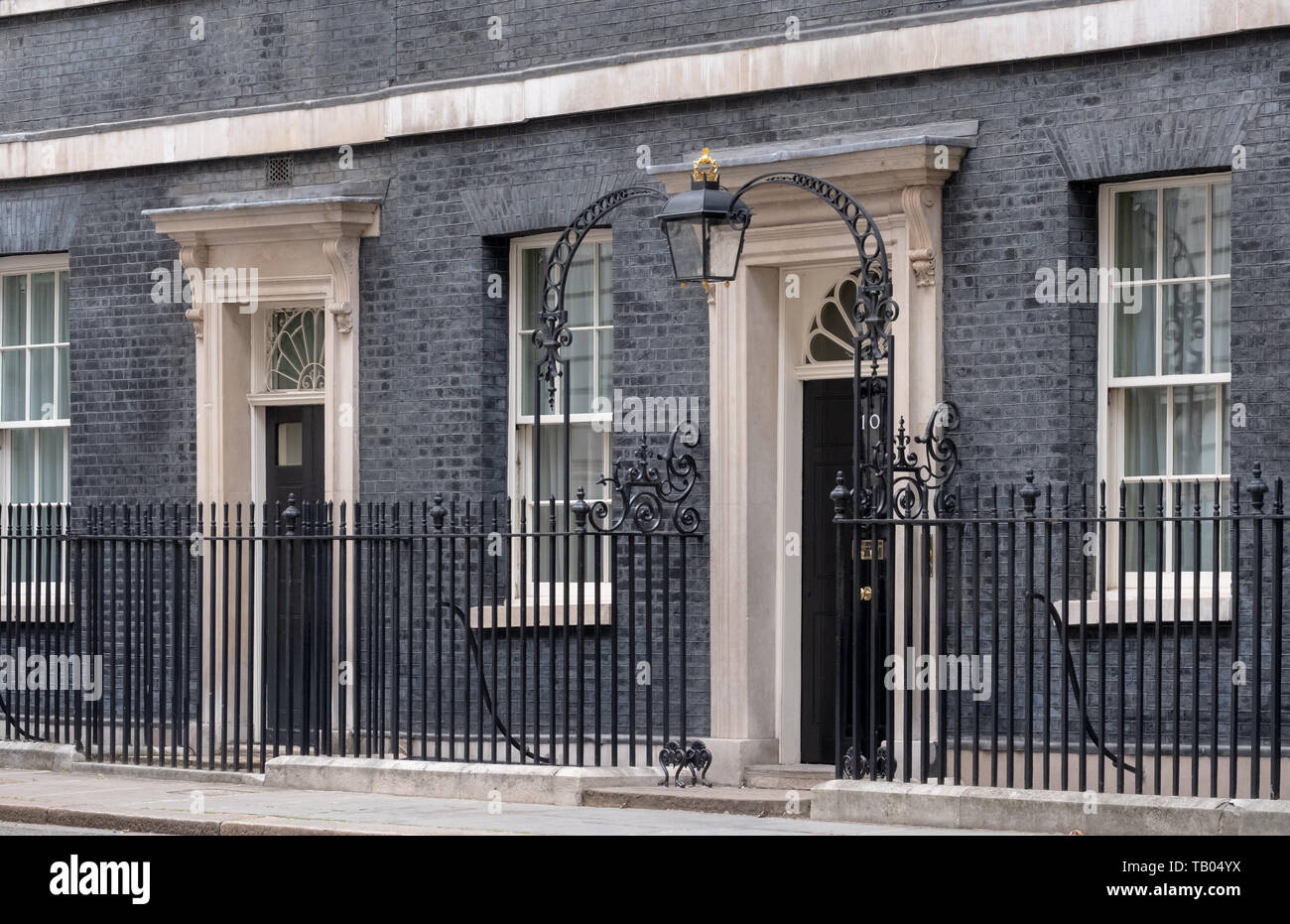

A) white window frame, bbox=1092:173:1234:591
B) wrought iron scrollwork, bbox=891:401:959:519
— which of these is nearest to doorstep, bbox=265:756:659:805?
wrought iron scrollwork, bbox=891:401:959:519

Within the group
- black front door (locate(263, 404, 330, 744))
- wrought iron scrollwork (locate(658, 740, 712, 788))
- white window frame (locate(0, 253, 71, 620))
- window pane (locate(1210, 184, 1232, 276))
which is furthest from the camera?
white window frame (locate(0, 253, 71, 620))

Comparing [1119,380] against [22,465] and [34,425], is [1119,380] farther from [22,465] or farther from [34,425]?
[22,465]

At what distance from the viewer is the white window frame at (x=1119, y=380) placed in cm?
1316

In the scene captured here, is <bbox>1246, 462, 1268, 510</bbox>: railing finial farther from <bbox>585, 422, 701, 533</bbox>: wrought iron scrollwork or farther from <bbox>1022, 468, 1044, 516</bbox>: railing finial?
<bbox>585, 422, 701, 533</bbox>: wrought iron scrollwork

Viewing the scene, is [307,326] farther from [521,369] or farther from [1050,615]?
[1050,615]

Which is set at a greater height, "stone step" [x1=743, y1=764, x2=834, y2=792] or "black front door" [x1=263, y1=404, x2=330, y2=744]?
"black front door" [x1=263, y1=404, x2=330, y2=744]

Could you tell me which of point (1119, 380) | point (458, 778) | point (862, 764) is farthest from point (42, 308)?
point (1119, 380)

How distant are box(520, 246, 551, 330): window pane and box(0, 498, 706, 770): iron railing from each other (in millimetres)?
1292

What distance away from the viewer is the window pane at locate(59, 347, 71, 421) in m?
18.2

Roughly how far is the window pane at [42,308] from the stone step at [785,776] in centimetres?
699

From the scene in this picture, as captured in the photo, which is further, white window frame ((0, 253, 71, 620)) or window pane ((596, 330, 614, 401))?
white window frame ((0, 253, 71, 620))

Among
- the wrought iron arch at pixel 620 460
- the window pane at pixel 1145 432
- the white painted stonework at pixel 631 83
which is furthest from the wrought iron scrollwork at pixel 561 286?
the window pane at pixel 1145 432

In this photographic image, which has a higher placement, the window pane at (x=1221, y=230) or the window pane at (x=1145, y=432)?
the window pane at (x=1221, y=230)

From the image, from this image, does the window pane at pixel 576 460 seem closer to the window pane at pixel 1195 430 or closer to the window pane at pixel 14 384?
the window pane at pixel 1195 430
